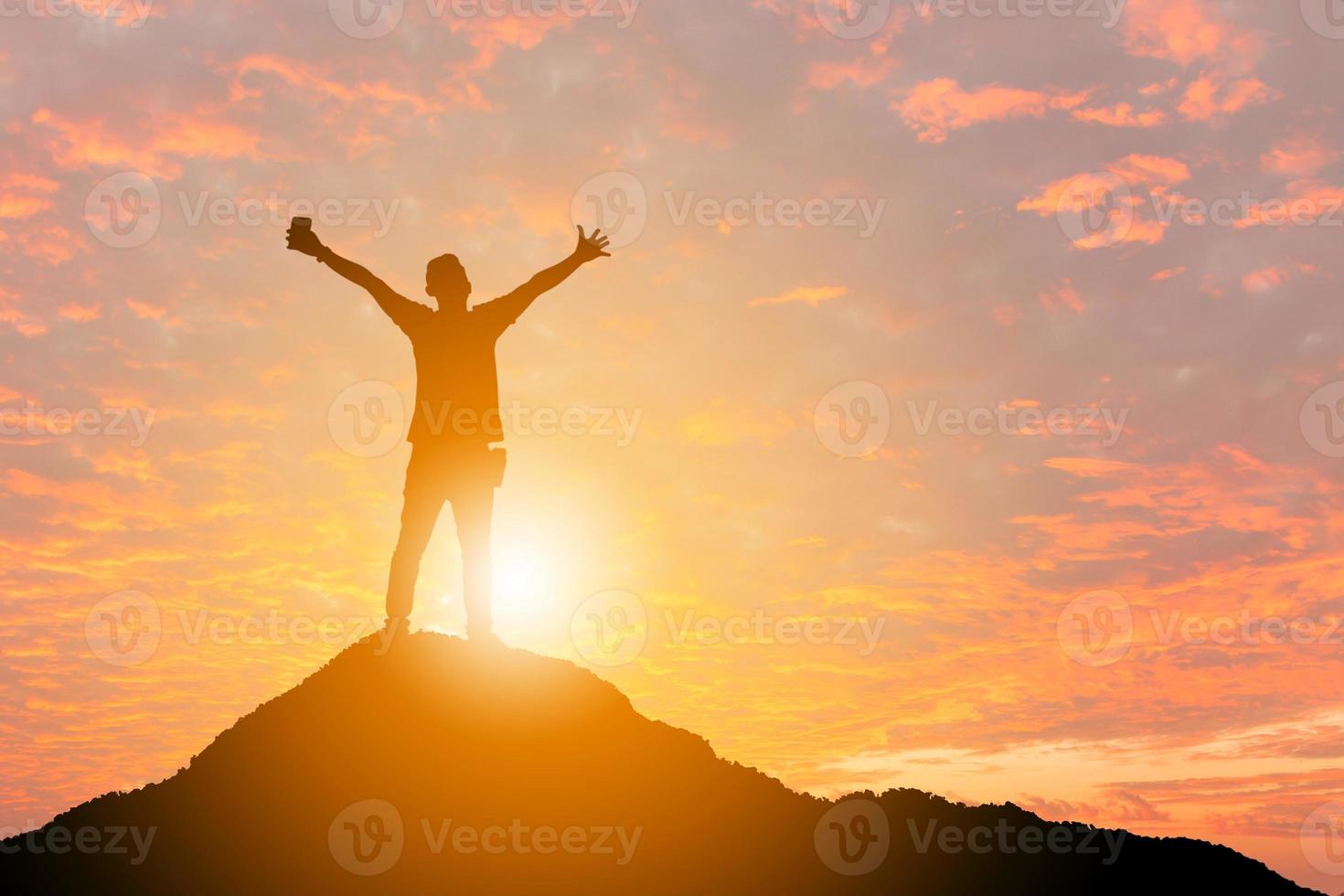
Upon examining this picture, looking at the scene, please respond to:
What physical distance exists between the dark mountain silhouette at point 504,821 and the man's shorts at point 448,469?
7.63ft

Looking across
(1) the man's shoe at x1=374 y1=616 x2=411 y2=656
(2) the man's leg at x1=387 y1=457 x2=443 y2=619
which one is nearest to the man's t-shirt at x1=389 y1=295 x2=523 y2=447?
(2) the man's leg at x1=387 y1=457 x2=443 y2=619

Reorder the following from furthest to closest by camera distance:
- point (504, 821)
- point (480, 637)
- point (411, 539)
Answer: point (480, 637) → point (411, 539) → point (504, 821)

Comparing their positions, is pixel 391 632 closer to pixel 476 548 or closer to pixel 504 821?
pixel 476 548

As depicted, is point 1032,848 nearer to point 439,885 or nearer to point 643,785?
point 643,785

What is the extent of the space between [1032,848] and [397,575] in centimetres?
1034

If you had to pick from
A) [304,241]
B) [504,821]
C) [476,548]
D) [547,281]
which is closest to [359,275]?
[304,241]

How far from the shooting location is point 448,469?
604 inches

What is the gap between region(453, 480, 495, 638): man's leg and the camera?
15422mm

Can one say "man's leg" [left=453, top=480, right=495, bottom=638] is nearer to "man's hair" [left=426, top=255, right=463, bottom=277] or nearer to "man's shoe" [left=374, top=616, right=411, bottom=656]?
"man's shoe" [left=374, top=616, right=411, bottom=656]

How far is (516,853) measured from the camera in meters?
14.0

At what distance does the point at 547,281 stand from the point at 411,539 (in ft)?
13.2

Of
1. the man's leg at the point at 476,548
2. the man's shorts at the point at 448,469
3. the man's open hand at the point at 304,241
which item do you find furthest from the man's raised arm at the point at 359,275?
the man's leg at the point at 476,548

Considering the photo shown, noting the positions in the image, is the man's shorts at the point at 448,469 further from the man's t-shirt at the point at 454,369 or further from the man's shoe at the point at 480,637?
the man's shoe at the point at 480,637

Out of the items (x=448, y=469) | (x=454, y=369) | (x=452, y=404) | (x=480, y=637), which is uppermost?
(x=454, y=369)
